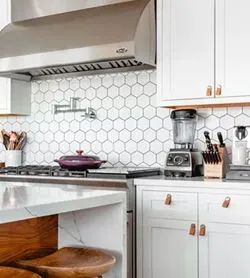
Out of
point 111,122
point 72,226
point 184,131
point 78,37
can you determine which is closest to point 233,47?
point 184,131

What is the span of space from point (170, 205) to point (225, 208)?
0.35 metres

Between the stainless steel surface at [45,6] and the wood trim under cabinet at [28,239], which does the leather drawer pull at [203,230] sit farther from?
the stainless steel surface at [45,6]

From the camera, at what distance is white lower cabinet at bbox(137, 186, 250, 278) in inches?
111

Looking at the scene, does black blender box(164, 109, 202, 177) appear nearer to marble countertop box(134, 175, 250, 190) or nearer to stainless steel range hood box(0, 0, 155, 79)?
marble countertop box(134, 175, 250, 190)

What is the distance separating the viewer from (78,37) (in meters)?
3.58

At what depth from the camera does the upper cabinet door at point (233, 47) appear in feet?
10.2

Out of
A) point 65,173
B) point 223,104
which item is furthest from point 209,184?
point 65,173

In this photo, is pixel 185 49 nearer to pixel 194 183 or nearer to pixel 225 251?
pixel 194 183

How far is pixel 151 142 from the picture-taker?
12.5 feet

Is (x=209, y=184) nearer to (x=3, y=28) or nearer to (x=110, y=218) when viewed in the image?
(x=110, y=218)

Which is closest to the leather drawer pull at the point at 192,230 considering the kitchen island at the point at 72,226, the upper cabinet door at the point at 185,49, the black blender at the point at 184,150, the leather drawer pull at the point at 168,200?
the leather drawer pull at the point at 168,200

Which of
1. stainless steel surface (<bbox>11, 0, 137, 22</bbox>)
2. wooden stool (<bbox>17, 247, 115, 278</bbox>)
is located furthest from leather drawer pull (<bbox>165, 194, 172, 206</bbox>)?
stainless steel surface (<bbox>11, 0, 137, 22</bbox>)

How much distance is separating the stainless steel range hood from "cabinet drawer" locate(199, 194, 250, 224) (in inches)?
42.4

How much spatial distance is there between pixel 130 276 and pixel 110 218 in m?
1.36
